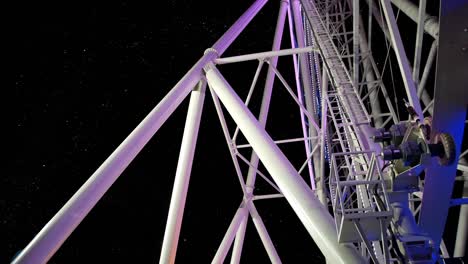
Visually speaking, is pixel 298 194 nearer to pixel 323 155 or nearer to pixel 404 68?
pixel 404 68

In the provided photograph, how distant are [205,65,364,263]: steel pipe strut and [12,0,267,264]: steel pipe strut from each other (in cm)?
146

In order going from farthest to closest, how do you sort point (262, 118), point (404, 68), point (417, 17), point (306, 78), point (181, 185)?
point (306, 78)
point (262, 118)
point (181, 185)
point (417, 17)
point (404, 68)

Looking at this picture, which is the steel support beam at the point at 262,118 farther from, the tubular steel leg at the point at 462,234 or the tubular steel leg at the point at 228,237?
the tubular steel leg at the point at 462,234

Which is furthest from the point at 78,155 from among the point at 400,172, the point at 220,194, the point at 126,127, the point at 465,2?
the point at 465,2

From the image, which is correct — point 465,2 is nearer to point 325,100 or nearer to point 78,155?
point 325,100

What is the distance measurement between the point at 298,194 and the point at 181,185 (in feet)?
13.0

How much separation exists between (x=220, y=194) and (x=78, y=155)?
28.9 ft

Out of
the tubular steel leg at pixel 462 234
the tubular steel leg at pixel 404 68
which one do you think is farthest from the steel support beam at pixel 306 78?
the tubular steel leg at pixel 462 234

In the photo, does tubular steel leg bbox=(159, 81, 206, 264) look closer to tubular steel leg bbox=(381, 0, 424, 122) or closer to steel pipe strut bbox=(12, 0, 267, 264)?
steel pipe strut bbox=(12, 0, 267, 264)

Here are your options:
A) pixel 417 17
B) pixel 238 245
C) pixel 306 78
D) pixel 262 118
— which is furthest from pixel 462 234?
pixel 306 78

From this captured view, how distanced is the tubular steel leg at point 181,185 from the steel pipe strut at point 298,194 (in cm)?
171

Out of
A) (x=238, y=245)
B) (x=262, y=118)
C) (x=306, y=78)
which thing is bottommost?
(x=238, y=245)

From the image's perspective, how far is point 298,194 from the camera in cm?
689

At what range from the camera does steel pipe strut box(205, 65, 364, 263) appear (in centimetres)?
606
